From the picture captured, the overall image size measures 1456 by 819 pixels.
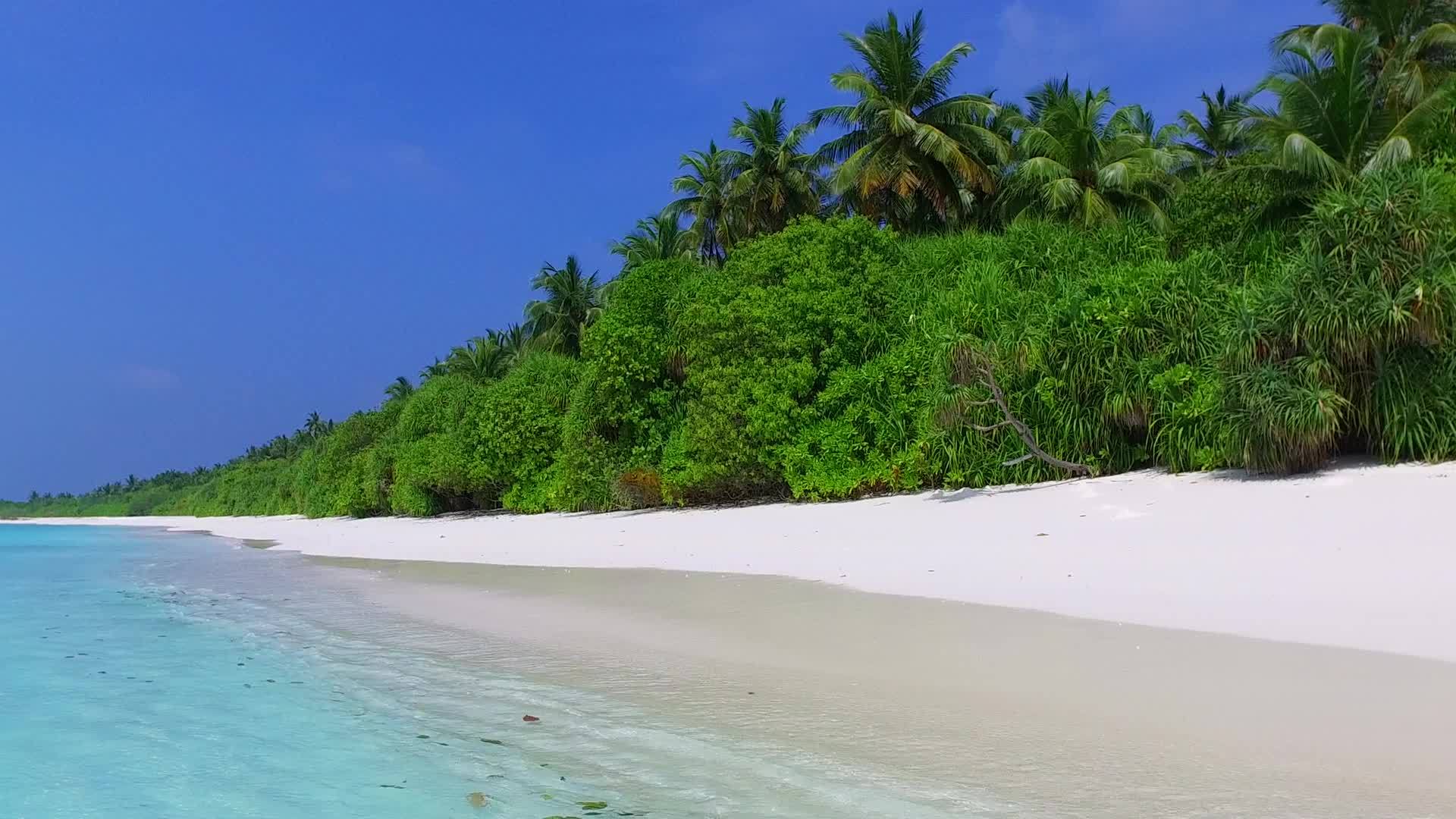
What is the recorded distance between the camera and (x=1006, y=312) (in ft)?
45.6

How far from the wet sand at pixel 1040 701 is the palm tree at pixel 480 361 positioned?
39.8 m

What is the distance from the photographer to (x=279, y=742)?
13.3ft

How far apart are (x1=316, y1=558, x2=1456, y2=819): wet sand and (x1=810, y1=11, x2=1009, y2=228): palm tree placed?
2150 centimetres

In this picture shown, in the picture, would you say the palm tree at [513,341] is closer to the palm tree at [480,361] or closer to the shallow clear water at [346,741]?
the palm tree at [480,361]

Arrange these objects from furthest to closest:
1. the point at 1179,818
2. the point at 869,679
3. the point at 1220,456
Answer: the point at 1220,456
the point at 869,679
the point at 1179,818

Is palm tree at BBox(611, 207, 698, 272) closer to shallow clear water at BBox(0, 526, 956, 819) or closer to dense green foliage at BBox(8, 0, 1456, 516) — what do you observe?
dense green foliage at BBox(8, 0, 1456, 516)

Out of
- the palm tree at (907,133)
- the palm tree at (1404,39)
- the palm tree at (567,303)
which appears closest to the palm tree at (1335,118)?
the palm tree at (1404,39)

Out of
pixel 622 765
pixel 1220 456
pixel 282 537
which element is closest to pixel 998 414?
pixel 1220 456

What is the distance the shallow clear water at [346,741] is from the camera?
3141mm

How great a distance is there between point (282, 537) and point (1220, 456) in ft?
89.5

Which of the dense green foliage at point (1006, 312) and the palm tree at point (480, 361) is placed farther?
the palm tree at point (480, 361)

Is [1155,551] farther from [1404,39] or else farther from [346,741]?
[1404,39]

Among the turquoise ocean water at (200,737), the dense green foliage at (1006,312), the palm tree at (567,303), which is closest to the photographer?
the turquoise ocean water at (200,737)

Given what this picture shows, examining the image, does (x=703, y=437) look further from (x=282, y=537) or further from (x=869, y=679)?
(x=282, y=537)
